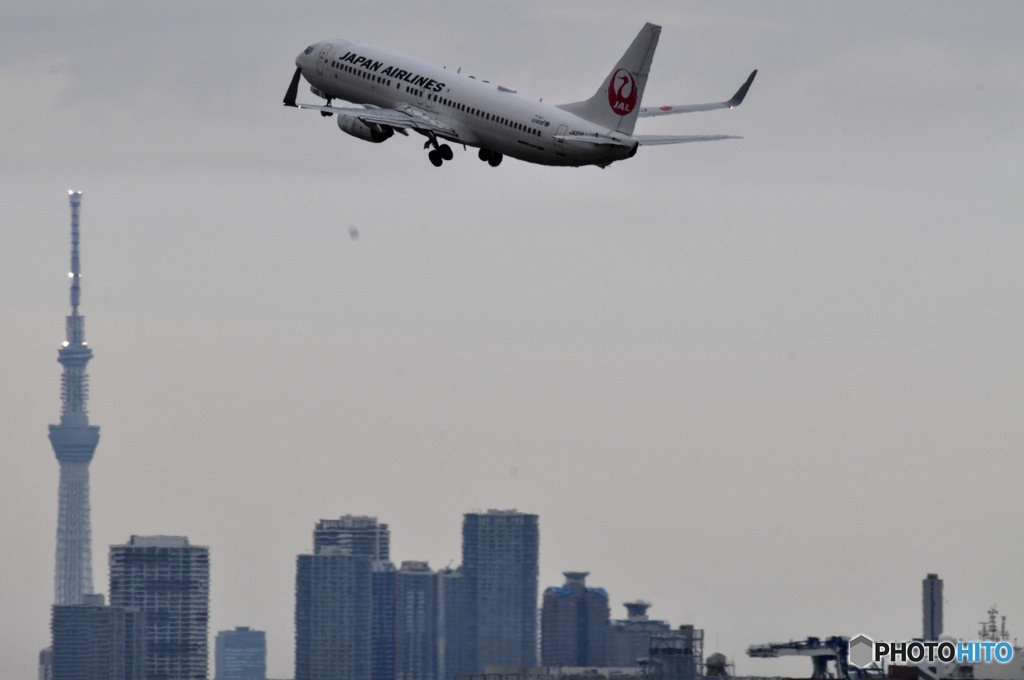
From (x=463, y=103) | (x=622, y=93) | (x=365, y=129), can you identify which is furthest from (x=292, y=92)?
(x=622, y=93)

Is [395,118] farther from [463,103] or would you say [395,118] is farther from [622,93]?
[622,93]

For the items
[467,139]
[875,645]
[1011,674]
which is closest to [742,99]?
[467,139]

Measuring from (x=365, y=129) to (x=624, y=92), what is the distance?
17746 mm

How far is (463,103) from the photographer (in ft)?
493

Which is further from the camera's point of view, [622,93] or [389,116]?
[389,116]

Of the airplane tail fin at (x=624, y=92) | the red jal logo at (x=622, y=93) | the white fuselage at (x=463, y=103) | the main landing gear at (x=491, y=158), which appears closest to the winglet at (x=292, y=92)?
the white fuselage at (x=463, y=103)

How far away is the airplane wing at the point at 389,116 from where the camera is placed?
15088cm

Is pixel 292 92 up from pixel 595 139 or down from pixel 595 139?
up

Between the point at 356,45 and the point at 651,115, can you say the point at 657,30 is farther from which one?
the point at 356,45

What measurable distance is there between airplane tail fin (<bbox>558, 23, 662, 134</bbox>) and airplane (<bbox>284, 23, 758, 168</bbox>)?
0.06 m

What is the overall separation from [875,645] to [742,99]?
39170 millimetres

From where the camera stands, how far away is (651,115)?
15625 cm

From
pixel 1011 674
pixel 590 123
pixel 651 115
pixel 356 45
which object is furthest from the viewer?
pixel 1011 674

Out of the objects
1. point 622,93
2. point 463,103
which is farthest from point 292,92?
point 622,93
